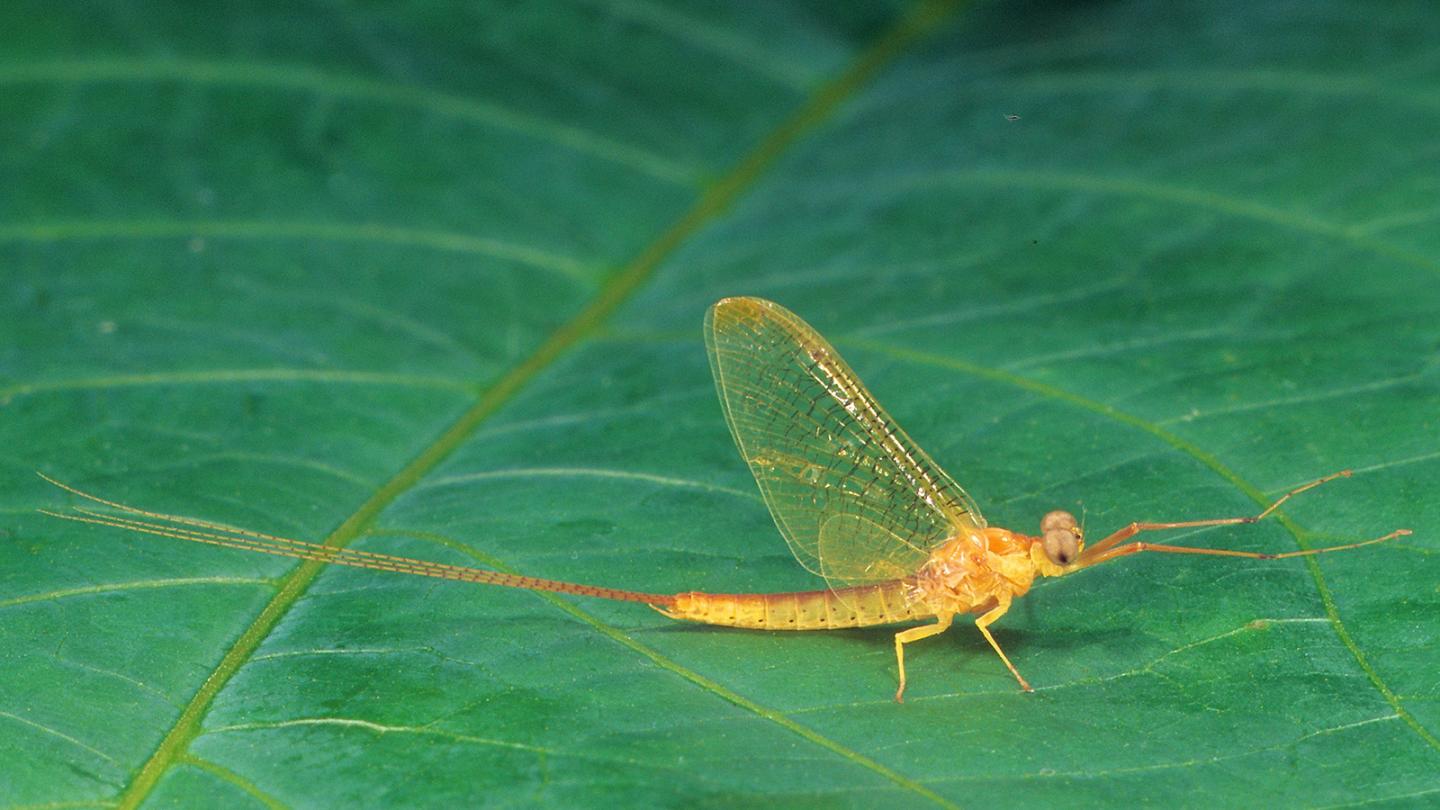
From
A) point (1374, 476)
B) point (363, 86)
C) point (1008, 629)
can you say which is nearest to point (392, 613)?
point (1008, 629)

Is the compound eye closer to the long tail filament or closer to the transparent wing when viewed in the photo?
the transparent wing

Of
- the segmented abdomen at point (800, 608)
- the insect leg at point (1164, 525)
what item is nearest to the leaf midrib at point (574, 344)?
the segmented abdomen at point (800, 608)

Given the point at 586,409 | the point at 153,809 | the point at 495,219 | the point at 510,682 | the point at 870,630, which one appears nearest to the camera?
the point at 153,809

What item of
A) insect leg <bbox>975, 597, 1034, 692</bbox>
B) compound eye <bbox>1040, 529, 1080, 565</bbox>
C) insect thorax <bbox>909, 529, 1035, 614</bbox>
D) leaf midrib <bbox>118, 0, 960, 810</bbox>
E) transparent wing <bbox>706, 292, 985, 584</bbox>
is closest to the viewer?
leaf midrib <bbox>118, 0, 960, 810</bbox>

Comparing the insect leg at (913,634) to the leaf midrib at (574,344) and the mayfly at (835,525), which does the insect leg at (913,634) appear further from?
the leaf midrib at (574,344)

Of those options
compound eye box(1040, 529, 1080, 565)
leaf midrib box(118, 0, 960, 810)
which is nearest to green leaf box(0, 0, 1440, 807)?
leaf midrib box(118, 0, 960, 810)

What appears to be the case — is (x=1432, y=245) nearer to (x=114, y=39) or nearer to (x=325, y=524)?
(x=325, y=524)

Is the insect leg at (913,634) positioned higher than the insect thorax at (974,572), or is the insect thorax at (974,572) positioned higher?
the insect thorax at (974,572)
